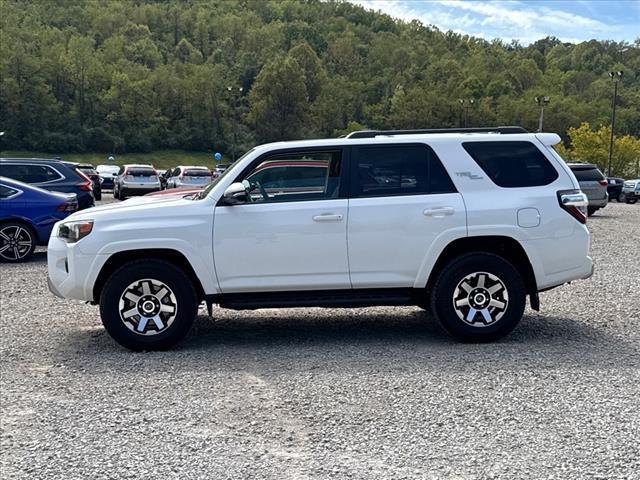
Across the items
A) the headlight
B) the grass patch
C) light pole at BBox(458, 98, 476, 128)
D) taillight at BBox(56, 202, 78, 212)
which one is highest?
light pole at BBox(458, 98, 476, 128)

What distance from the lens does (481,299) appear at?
21.5 feet

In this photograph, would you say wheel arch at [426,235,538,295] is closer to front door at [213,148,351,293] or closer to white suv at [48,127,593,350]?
white suv at [48,127,593,350]

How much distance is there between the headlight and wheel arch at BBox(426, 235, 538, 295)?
313 centimetres

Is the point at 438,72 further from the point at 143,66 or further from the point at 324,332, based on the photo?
the point at 324,332

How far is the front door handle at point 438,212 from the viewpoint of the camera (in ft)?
21.2

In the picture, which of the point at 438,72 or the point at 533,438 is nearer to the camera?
the point at 533,438

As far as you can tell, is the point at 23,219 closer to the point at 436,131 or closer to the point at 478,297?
the point at 436,131

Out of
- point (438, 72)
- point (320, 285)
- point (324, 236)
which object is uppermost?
point (438, 72)

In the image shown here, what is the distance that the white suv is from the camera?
21.0 feet

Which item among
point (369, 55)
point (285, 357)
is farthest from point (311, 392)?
point (369, 55)

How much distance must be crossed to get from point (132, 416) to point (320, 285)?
2237mm

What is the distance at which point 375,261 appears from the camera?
6.46 metres

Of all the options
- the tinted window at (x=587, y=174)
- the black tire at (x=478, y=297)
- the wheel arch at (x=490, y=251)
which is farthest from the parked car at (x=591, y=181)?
the black tire at (x=478, y=297)

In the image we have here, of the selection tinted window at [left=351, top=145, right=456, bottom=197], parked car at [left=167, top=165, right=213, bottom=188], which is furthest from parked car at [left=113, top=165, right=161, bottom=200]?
tinted window at [left=351, top=145, right=456, bottom=197]
